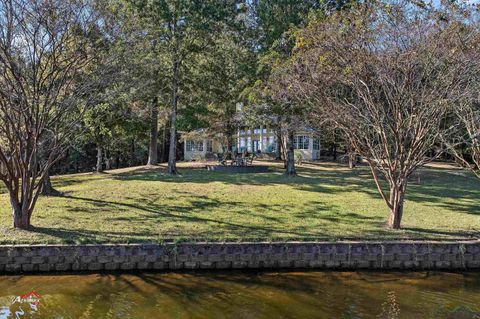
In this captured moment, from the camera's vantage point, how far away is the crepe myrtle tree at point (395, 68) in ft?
32.3

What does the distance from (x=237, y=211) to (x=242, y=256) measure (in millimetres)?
3919

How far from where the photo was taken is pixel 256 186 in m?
17.5

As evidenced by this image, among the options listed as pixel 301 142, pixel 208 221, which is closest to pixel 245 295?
pixel 208 221

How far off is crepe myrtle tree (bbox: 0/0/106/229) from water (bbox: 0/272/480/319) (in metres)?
2.90

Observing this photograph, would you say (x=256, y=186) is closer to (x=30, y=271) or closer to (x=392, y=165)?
(x=392, y=165)

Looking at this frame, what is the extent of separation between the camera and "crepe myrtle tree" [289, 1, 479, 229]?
388 inches

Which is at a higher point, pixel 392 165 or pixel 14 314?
pixel 392 165

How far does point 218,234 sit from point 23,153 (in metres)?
5.26

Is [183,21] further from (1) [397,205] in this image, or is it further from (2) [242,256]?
(2) [242,256]

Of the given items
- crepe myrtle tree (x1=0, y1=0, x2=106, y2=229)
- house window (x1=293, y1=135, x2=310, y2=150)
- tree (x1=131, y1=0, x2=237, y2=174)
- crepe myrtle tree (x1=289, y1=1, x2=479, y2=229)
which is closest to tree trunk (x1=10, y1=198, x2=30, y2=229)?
crepe myrtle tree (x1=0, y1=0, x2=106, y2=229)

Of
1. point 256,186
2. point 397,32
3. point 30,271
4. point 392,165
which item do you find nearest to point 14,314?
point 30,271

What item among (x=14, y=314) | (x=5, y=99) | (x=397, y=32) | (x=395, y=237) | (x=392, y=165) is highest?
(x=397, y=32)

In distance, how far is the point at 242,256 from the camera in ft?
30.2

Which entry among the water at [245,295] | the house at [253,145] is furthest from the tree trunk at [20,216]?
the house at [253,145]
